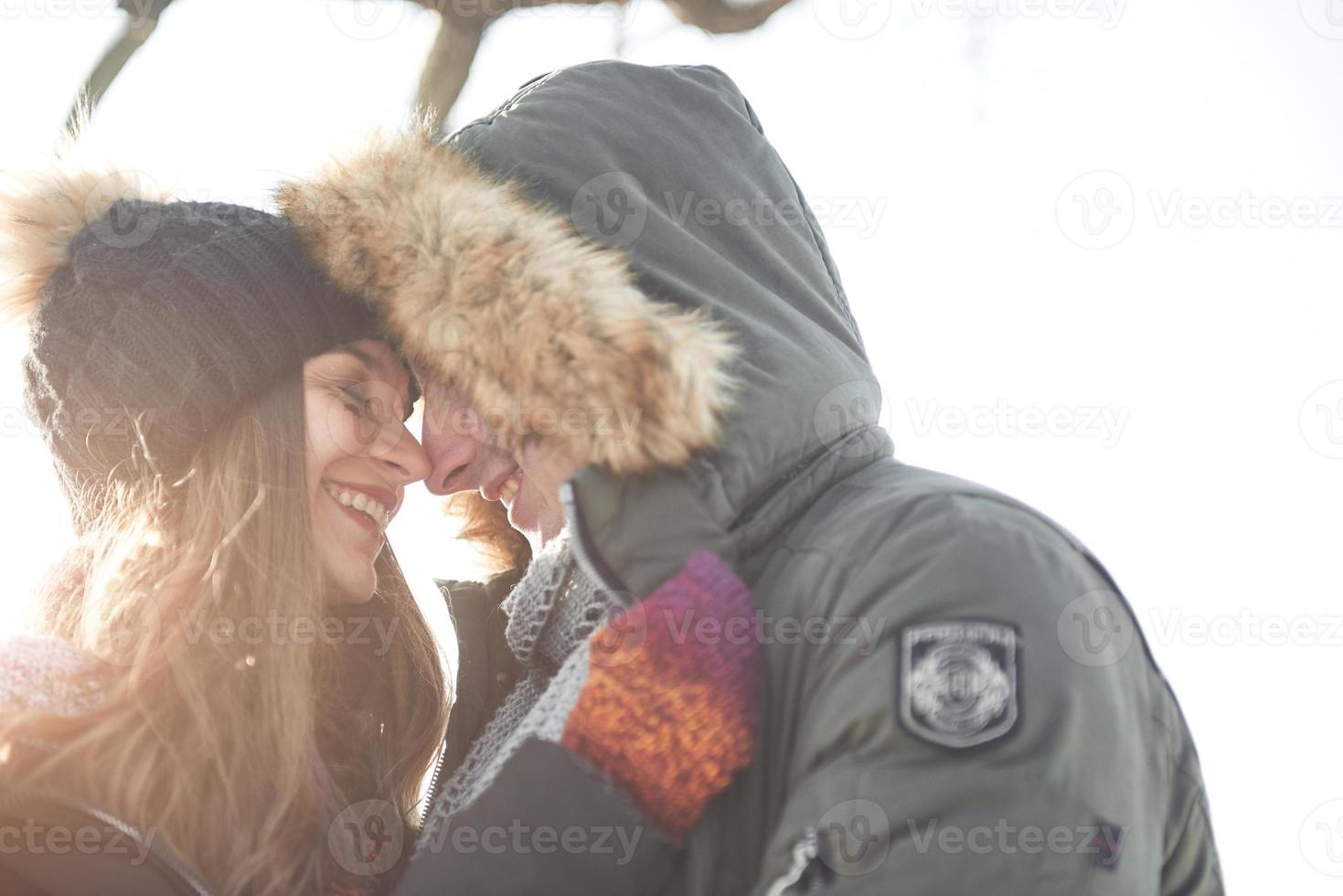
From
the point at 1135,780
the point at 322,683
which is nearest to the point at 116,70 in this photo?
the point at 322,683

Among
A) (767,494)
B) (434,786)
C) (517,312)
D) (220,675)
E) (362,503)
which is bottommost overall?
(434,786)

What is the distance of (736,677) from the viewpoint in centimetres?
99

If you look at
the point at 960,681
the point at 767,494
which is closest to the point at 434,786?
the point at 767,494

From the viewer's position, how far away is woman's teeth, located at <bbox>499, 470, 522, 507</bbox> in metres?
1.41

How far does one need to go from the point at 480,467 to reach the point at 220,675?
0.41 m

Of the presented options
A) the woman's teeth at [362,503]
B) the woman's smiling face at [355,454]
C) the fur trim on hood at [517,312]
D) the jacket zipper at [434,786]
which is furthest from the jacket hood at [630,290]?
the jacket zipper at [434,786]

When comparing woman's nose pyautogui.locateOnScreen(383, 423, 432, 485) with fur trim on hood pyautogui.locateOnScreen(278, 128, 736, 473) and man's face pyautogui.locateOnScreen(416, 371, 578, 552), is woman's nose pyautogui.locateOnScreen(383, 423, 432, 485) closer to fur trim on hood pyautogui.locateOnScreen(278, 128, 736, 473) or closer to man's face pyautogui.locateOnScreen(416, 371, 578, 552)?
man's face pyautogui.locateOnScreen(416, 371, 578, 552)

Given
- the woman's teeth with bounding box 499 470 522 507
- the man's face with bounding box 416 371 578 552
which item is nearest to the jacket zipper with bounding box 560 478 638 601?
the man's face with bounding box 416 371 578 552

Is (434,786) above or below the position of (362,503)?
below

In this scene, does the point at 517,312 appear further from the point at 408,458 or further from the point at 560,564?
the point at 408,458

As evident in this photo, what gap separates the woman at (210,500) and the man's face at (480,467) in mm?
40

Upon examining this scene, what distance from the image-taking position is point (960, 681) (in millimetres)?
874

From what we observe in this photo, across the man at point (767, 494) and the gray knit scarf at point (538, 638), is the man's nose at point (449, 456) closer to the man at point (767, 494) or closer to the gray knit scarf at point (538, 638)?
the man at point (767, 494)

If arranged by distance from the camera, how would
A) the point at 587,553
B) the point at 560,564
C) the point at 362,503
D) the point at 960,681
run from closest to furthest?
the point at 960,681 < the point at 587,553 < the point at 560,564 < the point at 362,503
